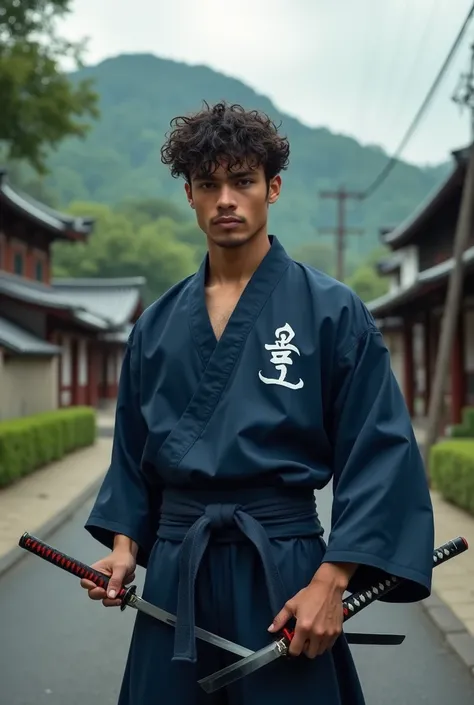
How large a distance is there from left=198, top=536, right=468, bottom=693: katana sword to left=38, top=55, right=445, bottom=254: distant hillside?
9971 cm

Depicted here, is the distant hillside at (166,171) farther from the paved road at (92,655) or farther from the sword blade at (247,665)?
the sword blade at (247,665)

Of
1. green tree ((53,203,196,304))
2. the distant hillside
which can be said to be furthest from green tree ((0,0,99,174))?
the distant hillside

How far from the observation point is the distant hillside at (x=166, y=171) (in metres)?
115

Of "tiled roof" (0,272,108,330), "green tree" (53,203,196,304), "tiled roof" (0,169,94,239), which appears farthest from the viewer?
"green tree" (53,203,196,304)

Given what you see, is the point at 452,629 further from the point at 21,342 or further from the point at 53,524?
the point at 21,342

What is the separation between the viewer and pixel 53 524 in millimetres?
9453

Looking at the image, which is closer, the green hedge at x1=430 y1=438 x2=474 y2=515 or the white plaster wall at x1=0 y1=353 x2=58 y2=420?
the green hedge at x1=430 y1=438 x2=474 y2=515

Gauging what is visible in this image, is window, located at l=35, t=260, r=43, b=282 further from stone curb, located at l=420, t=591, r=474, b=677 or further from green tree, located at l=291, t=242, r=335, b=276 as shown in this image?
green tree, located at l=291, t=242, r=335, b=276

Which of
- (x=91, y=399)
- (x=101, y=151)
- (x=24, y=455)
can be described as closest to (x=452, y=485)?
(x=24, y=455)

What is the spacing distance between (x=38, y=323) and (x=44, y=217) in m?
3.81

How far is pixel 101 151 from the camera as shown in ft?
399

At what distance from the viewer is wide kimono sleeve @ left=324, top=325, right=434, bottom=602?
197 cm

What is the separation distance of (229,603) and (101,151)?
124359 mm

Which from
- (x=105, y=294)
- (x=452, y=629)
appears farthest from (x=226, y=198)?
(x=105, y=294)
